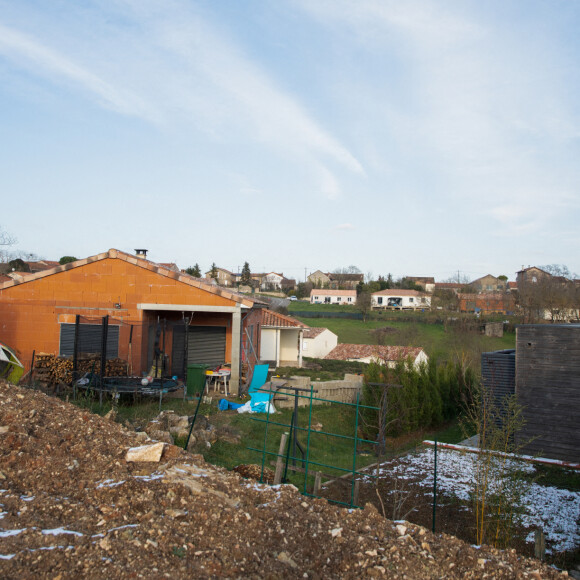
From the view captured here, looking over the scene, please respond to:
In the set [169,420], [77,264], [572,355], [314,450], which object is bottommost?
[314,450]

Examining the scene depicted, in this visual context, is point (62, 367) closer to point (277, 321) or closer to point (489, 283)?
point (277, 321)

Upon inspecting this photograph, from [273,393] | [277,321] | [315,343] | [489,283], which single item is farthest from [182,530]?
[489,283]

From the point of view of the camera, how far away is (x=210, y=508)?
5090 millimetres

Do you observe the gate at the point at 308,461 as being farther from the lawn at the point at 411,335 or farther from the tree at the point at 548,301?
the tree at the point at 548,301

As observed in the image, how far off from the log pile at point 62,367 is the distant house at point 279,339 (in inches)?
Result: 345

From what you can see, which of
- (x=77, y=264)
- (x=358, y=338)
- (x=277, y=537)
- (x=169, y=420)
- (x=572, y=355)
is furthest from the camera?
(x=358, y=338)

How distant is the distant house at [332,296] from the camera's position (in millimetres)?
82250

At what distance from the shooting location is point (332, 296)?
82.4 metres

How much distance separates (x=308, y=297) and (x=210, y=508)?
82.0 m

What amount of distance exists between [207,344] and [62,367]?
4.79 m

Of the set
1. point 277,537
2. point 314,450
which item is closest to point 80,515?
point 277,537

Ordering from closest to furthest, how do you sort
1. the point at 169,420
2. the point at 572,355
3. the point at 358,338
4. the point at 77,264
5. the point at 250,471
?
the point at 250,471 → the point at 169,420 → the point at 572,355 → the point at 77,264 → the point at 358,338

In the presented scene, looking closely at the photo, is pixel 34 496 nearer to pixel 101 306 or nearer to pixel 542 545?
pixel 542 545

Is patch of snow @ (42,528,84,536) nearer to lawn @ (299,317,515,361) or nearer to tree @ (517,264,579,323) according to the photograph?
lawn @ (299,317,515,361)
